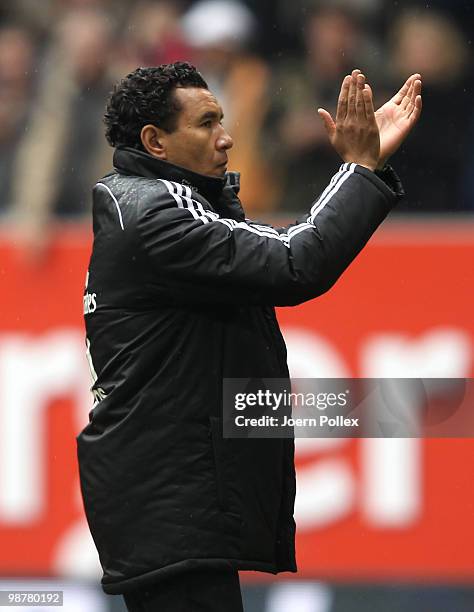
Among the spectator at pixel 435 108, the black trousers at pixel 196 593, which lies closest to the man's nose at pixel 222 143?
the black trousers at pixel 196 593

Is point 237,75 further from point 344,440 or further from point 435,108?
point 344,440

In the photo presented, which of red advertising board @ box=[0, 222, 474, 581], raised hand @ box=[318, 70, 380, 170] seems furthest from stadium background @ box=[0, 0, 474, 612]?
raised hand @ box=[318, 70, 380, 170]

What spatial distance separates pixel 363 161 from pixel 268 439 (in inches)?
26.4

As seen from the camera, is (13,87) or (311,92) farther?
(13,87)

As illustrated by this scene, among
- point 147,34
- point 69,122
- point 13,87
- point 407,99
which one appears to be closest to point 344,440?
point 69,122

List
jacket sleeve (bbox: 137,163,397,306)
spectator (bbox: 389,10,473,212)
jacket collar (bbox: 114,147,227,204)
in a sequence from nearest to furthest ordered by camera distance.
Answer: jacket sleeve (bbox: 137,163,397,306)
jacket collar (bbox: 114,147,227,204)
spectator (bbox: 389,10,473,212)

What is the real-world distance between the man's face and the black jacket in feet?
0.27

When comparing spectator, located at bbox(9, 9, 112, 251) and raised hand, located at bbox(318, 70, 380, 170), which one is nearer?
raised hand, located at bbox(318, 70, 380, 170)

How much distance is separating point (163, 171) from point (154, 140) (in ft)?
0.36

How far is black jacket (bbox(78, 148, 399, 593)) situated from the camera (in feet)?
10.6

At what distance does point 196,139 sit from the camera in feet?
11.3

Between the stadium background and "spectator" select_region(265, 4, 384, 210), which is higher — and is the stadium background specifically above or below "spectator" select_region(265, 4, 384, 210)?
below

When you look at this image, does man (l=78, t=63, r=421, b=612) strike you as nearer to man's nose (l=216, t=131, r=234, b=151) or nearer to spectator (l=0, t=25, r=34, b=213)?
man's nose (l=216, t=131, r=234, b=151)

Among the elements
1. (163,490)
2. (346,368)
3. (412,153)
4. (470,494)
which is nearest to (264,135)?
(412,153)
